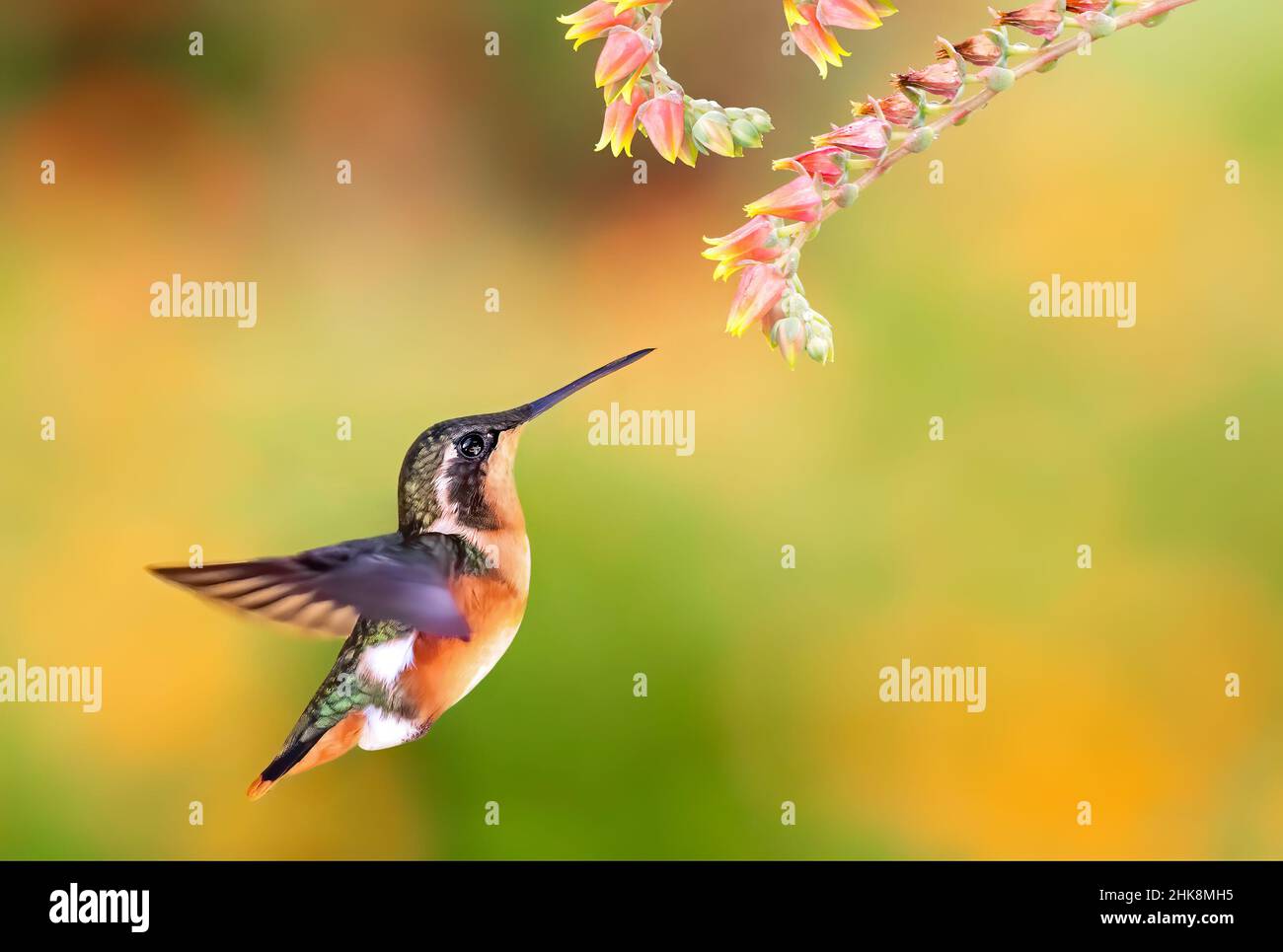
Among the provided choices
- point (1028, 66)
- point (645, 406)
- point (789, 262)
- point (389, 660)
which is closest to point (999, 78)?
point (1028, 66)

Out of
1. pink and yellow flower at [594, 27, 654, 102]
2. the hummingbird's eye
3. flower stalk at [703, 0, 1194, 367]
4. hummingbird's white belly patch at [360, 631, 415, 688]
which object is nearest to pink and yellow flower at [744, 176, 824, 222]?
flower stalk at [703, 0, 1194, 367]

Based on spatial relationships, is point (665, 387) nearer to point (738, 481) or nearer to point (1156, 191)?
point (738, 481)

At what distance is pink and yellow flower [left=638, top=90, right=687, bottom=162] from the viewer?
0.68m

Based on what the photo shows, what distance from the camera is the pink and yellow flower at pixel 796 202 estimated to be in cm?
64

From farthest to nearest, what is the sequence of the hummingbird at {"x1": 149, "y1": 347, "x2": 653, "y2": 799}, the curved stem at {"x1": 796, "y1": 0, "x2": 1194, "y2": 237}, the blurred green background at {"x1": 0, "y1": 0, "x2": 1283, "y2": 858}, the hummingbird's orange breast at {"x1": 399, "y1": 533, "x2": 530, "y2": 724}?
the blurred green background at {"x1": 0, "y1": 0, "x2": 1283, "y2": 858} < the hummingbird's orange breast at {"x1": 399, "y1": 533, "x2": 530, "y2": 724} < the hummingbird at {"x1": 149, "y1": 347, "x2": 653, "y2": 799} < the curved stem at {"x1": 796, "y1": 0, "x2": 1194, "y2": 237}

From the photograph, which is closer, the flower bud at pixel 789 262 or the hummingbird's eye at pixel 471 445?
the flower bud at pixel 789 262

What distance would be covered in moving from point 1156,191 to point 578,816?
0.89m

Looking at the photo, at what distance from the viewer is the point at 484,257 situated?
1.34m

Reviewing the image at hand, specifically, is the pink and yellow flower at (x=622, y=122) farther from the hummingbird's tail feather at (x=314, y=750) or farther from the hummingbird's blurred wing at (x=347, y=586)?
the hummingbird's tail feather at (x=314, y=750)

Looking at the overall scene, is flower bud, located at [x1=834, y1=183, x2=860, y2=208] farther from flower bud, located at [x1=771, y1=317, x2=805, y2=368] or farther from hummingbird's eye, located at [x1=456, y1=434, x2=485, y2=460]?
hummingbird's eye, located at [x1=456, y1=434, x2=485, y2=460]

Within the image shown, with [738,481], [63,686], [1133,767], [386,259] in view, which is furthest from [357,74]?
[1133,767]

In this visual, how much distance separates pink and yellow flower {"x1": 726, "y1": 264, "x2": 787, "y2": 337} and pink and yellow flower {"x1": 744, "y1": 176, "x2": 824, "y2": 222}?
0.03m

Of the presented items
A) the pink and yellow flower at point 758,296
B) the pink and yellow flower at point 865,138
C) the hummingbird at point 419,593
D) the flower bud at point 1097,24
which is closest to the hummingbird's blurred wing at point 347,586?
the hummingbird at point 419,593

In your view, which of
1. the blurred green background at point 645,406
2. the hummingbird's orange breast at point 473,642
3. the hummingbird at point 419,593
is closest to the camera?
the hummingbird at point 419,593
